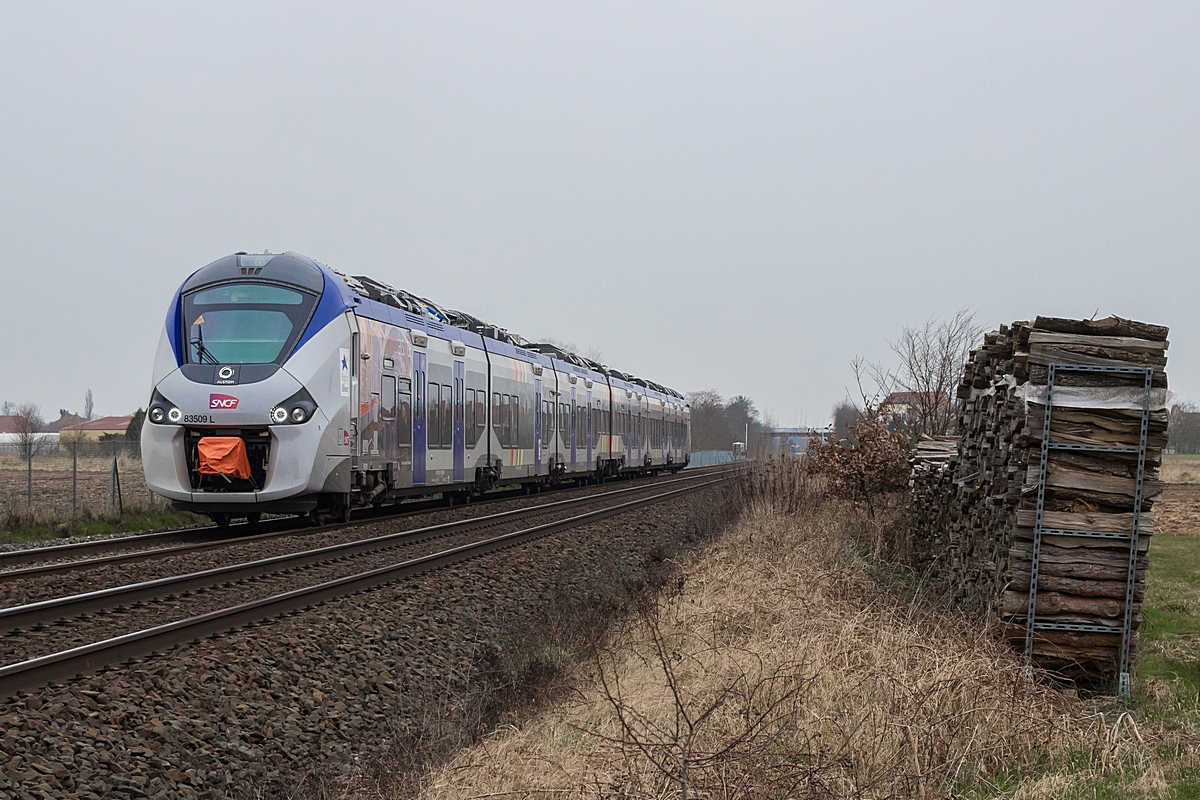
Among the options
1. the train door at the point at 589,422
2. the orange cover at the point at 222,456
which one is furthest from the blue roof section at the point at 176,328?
the train door at the point at 589,422

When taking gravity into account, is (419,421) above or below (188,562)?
above

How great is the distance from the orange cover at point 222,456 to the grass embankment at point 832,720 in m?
7.28

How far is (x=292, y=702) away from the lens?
275 inches

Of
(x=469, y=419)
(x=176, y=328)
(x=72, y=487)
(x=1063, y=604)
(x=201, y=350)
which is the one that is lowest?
(x=72, y=487)

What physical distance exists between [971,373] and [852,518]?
7792mm

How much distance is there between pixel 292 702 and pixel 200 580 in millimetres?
3861

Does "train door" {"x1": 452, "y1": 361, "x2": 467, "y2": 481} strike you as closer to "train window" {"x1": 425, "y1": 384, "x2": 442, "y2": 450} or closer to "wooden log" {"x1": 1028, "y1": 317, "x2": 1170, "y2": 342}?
"train window" {"x1": 425, "y1": 384, "x2": 442, "y2": 450}

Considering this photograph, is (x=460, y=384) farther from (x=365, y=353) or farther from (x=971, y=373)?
(x=971, y=373)

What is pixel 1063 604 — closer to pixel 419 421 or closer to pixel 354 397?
pixel 354 397

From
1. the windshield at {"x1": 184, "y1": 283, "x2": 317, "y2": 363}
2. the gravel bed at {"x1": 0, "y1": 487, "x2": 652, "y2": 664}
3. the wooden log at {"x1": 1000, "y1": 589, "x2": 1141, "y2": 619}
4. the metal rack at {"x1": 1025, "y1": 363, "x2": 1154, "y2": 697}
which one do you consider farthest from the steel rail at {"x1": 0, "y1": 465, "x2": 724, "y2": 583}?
the metal rack at {"x1": 1025, "y1": 363, "x2": 1154, "y2": 697}

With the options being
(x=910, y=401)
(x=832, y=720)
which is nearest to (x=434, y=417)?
(x=910, y=401)

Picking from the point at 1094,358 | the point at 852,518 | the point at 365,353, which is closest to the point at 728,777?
the point at 1094,358

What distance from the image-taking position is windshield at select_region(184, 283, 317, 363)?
15062 mm

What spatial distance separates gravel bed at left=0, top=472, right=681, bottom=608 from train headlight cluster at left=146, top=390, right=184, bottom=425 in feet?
6.97
